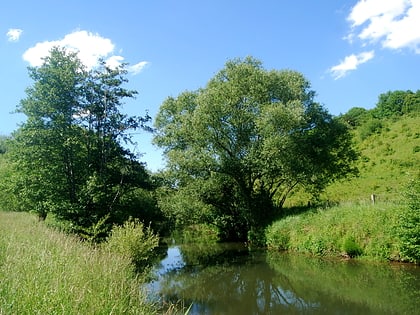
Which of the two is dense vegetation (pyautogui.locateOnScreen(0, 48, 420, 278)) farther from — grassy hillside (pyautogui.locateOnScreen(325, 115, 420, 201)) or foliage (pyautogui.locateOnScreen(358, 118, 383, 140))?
foliage (pyautogui.locateOnScreen(358, 118, 383, 140))

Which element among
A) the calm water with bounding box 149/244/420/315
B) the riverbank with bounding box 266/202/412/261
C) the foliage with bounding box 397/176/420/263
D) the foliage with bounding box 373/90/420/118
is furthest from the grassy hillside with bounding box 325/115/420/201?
the foliage with bounding box 373/90/420/118

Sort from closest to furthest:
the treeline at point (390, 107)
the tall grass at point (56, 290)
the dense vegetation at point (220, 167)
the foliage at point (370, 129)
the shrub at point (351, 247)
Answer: the tall grass at point (56, 290)
the shrub at point (351, 247)
the dense vegetation at point (220, 167)
the foliage at point (370, 129)
the treeline at point (390, 107)

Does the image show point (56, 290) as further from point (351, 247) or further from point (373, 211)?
point (373, 211)

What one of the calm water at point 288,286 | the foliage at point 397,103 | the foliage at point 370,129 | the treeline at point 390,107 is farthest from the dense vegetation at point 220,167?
the foliage at point 397,103

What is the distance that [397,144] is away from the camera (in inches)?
1358

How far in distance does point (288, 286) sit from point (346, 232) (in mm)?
6371

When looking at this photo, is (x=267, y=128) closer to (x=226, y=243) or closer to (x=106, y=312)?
(x=226, y=243)

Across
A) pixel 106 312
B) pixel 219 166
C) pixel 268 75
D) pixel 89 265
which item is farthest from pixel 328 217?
pixel 106 312

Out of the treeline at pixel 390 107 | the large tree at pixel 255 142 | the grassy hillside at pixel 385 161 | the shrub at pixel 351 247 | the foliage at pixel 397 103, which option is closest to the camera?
the shrub at pixel 351 247

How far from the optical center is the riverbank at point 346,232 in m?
16.6

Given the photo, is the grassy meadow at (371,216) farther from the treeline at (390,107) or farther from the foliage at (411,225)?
the treeline at (390,107)

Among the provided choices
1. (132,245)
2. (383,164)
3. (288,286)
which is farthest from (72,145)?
(383,164)

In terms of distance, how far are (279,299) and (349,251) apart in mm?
7444

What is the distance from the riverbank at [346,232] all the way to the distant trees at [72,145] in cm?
1114
